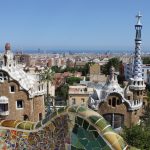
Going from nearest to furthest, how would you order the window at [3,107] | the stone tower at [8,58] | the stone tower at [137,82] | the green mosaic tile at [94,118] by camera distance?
the green mosaic tile at [94,118] < the stone tower at [8,58] < the window at [3,107] < the stone tower at [137,82]

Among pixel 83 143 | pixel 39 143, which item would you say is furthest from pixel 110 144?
pixel 39 143

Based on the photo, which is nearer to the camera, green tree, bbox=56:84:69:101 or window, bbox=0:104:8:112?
window, bbox=0:104:8:112

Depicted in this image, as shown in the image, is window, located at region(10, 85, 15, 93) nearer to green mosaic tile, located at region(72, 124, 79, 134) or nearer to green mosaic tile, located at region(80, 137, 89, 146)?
green mosaic tile, located at region(72, 124, 79, 134)

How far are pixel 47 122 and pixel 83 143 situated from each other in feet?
5.02

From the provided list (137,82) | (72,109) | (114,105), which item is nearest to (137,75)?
(137,82)

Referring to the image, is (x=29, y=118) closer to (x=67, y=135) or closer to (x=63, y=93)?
(x=67, y=135)

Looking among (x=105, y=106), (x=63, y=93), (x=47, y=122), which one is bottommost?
(x=63, y=93)

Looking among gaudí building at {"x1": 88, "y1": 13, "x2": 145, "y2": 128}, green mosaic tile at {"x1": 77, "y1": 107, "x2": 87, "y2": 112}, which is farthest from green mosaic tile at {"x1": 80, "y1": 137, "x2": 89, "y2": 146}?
gaudí building at {"x1": 88, "y1": 13, "x2": 145, "y2": 128}

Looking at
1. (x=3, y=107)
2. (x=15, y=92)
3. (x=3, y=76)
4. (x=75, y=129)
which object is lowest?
(x=3, y=107)

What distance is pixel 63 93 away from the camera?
192 ft

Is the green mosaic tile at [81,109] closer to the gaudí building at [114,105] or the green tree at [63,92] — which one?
the gaudí building at [114,105]

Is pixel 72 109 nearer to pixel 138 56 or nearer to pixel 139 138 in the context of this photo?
pixel 139 138

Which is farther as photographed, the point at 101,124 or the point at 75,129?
the point at 75,129

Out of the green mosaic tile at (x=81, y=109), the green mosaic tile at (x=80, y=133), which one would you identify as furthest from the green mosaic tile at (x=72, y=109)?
the green mosaic tile at (x=80, y=133)
